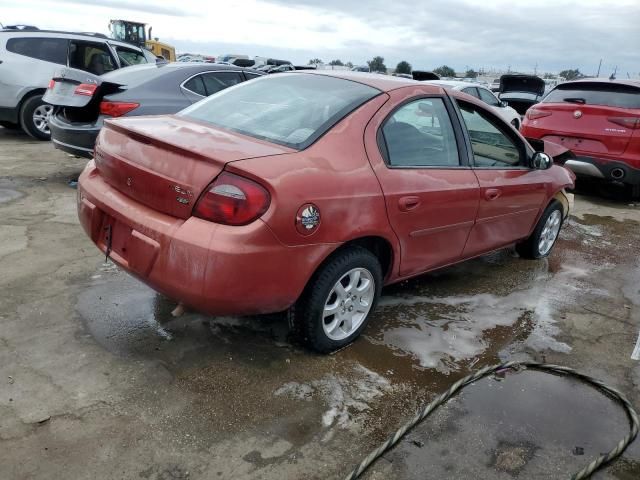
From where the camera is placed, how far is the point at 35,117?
28.1 feet

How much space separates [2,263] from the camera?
13.1ft

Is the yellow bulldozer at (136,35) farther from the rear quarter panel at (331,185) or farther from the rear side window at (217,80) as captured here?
the rear quarter panel at (331,185)

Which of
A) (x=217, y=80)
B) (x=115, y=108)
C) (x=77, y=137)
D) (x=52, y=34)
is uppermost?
(x=52, y=34)

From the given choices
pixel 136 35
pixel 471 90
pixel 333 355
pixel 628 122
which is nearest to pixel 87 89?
pixel 333 355

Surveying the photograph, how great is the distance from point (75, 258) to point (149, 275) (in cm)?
184

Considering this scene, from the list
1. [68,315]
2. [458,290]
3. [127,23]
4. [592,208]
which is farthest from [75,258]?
[127,23]

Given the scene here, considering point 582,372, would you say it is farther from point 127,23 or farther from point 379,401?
point 127,23

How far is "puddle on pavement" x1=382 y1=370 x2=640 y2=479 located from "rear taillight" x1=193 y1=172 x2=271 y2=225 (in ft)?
4.04

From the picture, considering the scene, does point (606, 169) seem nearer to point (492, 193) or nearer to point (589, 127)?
point (589, 127)

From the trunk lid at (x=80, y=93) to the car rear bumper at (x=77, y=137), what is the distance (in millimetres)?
107

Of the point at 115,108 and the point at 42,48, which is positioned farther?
the point at 42,48

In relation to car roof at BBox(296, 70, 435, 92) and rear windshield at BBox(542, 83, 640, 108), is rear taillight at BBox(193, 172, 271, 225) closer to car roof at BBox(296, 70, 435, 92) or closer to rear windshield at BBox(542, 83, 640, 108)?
car roof at BBox(296, 70, 435, 92)

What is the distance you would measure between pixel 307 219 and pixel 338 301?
0.63 metres

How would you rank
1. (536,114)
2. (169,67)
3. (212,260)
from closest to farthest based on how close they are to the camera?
(212,260)
(169,67)
(536,114)
